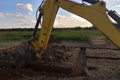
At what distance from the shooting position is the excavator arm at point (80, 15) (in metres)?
10.8

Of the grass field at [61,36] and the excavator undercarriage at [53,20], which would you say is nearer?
the excavator undercarriage at [53,20]

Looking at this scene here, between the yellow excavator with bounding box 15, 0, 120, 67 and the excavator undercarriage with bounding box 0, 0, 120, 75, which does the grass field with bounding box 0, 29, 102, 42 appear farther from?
the yellow excavator with bounding box 15, 0, 120, 67

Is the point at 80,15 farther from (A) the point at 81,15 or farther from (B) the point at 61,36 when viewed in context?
(B) the point at 61,36

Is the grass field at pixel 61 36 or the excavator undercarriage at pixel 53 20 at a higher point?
the excavator undercarriage at pixel 53 20

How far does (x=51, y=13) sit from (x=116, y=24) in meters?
2.44

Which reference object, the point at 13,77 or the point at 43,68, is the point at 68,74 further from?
the point at 13,77

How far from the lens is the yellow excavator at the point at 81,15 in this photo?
35.6 feet

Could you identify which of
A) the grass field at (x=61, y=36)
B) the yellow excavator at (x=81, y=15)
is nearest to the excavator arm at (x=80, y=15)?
the yellow excavator at (x=81, y=15)

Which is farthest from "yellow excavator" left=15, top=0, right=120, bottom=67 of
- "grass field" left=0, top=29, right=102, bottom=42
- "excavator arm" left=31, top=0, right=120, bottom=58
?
"grass field" left=0, top=29, right=102, bottom=42

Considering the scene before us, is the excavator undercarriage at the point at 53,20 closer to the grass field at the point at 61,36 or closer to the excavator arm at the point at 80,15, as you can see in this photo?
the excavator arm at the point at 80,15

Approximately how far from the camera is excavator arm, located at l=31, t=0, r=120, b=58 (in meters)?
10.8

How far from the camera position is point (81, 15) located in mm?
11188

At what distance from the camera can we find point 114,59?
1619 cm

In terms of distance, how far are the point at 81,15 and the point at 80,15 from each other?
37mm
